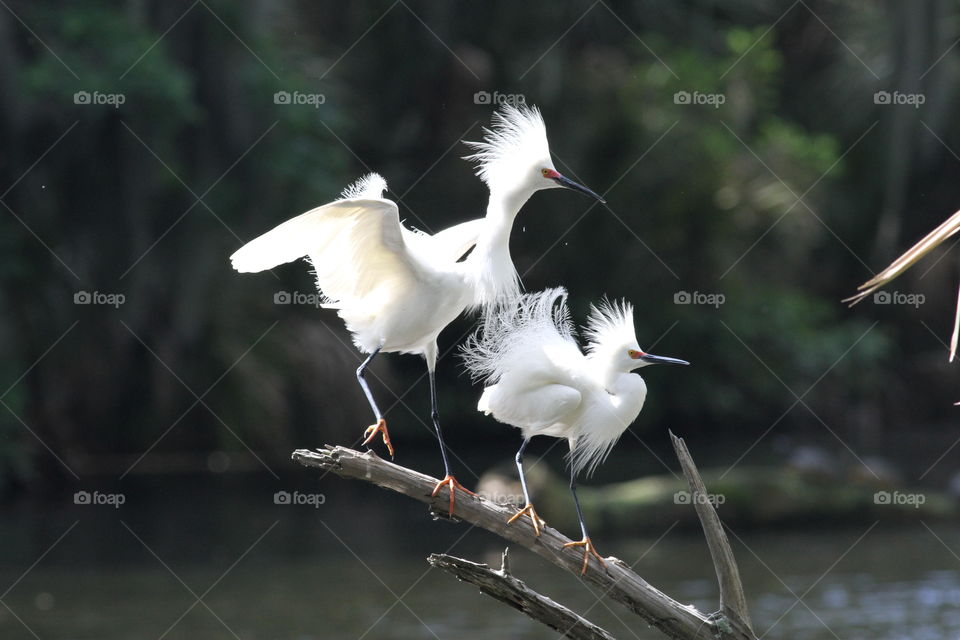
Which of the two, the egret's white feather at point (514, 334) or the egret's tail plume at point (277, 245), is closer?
the egret's tail plume at point (277, 245)

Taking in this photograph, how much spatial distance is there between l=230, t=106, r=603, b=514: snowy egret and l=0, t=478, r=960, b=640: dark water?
5235 millimetres

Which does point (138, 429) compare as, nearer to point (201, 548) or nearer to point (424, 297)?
point (201, 548)

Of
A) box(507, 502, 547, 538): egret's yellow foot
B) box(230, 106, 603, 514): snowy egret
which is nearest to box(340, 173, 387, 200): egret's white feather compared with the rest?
box(230, 106, 603, 514): snowy egret

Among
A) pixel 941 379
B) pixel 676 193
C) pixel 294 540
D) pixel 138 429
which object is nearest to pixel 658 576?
pixel 294 540

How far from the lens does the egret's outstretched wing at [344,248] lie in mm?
4980

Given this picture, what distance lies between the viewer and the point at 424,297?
18.0 ft
